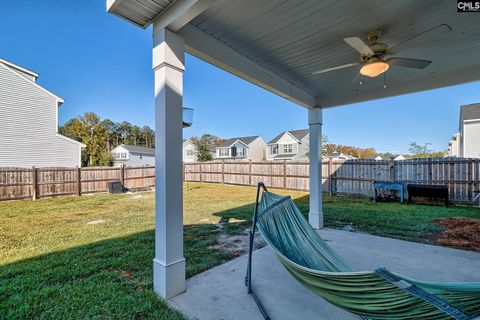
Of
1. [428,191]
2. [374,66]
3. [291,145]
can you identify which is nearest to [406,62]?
[374,66]

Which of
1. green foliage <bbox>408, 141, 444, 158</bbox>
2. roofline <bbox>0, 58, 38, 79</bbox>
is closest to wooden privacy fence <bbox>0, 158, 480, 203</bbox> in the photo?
roofline <bbox>0, 58, 38, 79</bbox>

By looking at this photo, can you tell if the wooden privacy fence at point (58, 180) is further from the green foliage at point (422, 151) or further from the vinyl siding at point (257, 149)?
the green foliage at point (422, 151)

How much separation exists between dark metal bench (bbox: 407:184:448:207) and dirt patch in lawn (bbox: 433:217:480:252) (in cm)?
173

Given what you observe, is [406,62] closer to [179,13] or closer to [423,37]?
[423,37]

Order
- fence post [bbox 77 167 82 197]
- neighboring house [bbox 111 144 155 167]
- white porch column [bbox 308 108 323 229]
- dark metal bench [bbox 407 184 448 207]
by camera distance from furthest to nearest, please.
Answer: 1. neighboring house [bbox 111 144 155 167]
2. fence post [bbox 77 167 82 197]
3. dark metal bench [bbox 407 184 448 207]
4. white porch column [bbox 308 108 323 229]

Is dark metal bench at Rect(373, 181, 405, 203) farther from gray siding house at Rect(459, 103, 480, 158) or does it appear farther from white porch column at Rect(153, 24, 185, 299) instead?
gray siding house at Rect(459, 103, 480, 158)

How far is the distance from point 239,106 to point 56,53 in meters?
14.6

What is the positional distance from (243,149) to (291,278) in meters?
23.1

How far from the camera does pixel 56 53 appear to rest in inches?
480

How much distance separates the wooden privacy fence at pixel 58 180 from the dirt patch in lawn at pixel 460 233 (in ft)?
37.4

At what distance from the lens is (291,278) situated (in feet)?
7.98

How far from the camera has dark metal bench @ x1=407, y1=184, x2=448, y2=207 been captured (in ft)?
21.4

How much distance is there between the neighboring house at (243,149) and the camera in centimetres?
2527

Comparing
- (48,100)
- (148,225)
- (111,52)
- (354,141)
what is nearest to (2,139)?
(48,100)
